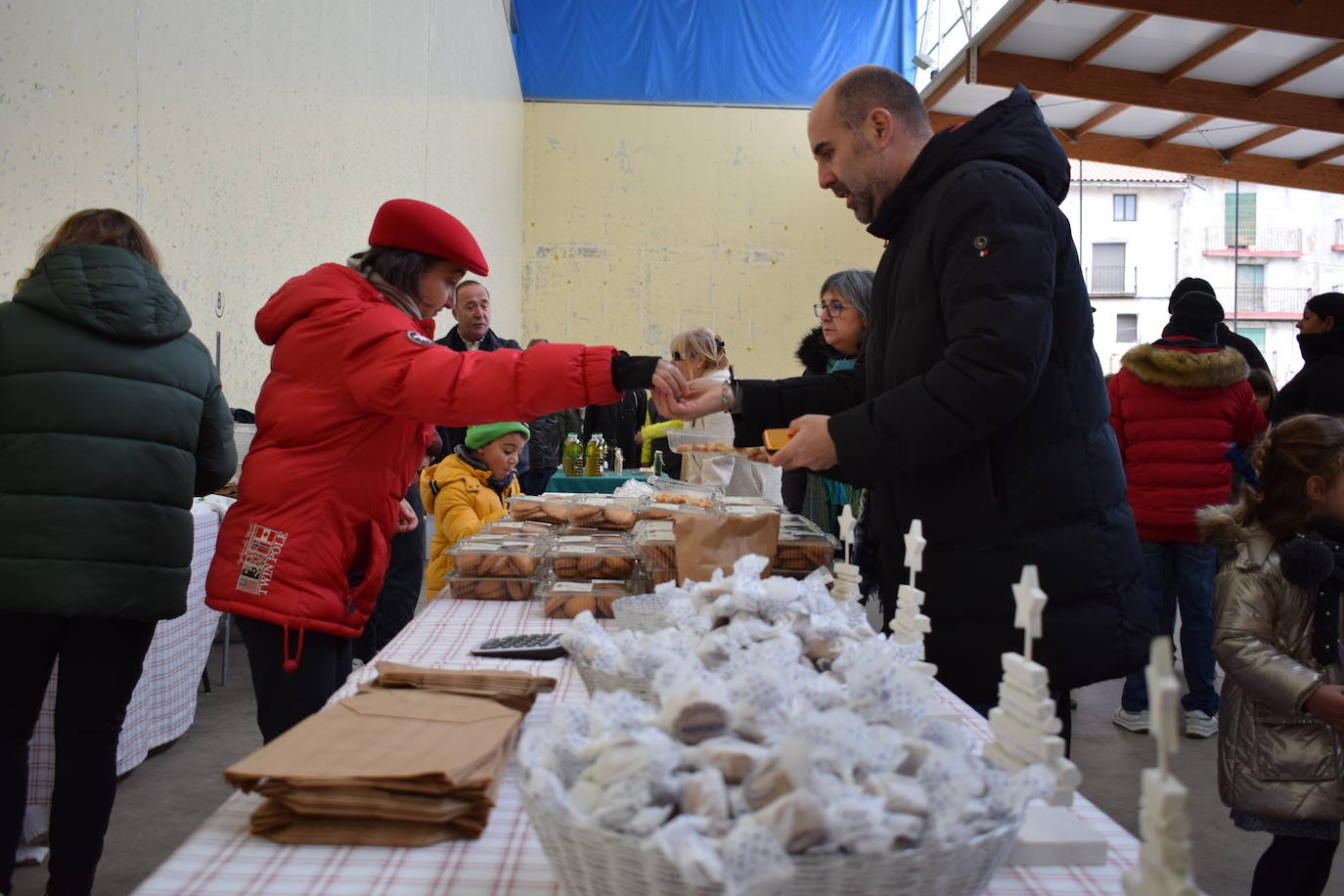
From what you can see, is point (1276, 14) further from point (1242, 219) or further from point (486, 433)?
point (1242, 219)

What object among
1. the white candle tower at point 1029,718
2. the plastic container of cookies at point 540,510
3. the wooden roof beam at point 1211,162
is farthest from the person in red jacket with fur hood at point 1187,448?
the wooden roof beam at point 1211,162

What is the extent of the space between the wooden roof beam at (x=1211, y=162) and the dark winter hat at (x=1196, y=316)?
3.89 metres

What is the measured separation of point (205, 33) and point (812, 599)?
3.04 metres

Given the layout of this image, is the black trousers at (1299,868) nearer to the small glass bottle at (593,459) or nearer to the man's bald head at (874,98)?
the man's bald head at (874,98)

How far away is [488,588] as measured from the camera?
209cm

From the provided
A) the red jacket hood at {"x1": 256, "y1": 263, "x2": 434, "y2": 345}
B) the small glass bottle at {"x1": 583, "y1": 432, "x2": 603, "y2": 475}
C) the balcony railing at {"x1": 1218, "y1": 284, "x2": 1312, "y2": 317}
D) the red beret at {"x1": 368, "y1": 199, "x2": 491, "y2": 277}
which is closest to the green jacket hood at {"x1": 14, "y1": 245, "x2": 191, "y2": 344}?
the red jacket hood at {"x1": 256, "y1": 263, "x2": 434, "y2": 345}

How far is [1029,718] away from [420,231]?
4.54 ft

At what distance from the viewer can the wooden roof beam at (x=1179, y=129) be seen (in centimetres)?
717

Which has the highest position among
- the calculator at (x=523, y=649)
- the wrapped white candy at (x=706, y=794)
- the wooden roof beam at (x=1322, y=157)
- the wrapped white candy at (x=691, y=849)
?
the wooden roof beam at (x=1322, y=157)

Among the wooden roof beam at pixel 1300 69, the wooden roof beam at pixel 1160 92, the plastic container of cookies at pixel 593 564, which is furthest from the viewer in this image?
the wooden roof beam at pixel 1160 92

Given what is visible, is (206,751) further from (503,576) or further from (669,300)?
(669,300)

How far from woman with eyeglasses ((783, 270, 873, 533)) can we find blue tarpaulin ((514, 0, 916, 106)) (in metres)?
7.91

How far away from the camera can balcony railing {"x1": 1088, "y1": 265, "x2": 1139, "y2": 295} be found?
19734 mm

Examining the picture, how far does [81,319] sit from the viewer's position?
191cm
